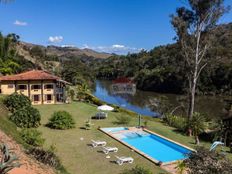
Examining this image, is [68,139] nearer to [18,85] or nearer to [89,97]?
[18,85]

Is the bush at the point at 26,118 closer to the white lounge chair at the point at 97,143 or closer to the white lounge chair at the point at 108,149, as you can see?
the white lounge chair at the point at 97,143

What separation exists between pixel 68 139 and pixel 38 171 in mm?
9872

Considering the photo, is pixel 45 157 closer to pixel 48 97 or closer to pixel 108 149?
pixel 108 149

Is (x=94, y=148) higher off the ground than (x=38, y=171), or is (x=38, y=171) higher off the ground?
(x=38, y=171)

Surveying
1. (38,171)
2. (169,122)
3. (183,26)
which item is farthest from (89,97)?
(38,171)

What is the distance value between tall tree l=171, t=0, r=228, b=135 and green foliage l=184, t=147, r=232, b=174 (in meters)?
15.3

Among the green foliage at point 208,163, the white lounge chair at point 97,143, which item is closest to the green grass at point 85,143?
the white lounge chair at point 97,143

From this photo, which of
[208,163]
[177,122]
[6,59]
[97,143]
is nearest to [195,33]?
[177,122]

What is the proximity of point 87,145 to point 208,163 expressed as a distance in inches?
419

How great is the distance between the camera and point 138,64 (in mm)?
101500

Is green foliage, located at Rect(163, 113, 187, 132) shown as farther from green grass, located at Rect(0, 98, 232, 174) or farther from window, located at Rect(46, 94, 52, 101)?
window, located at Rect(46, 94, 52, 101)

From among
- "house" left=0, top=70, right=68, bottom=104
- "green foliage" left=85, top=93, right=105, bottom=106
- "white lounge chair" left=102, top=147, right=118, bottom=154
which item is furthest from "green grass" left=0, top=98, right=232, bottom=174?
"green foliage" left=85, top=93, right=105, bottom=106

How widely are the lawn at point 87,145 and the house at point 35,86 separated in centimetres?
584

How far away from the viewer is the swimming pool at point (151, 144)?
18031 mm
